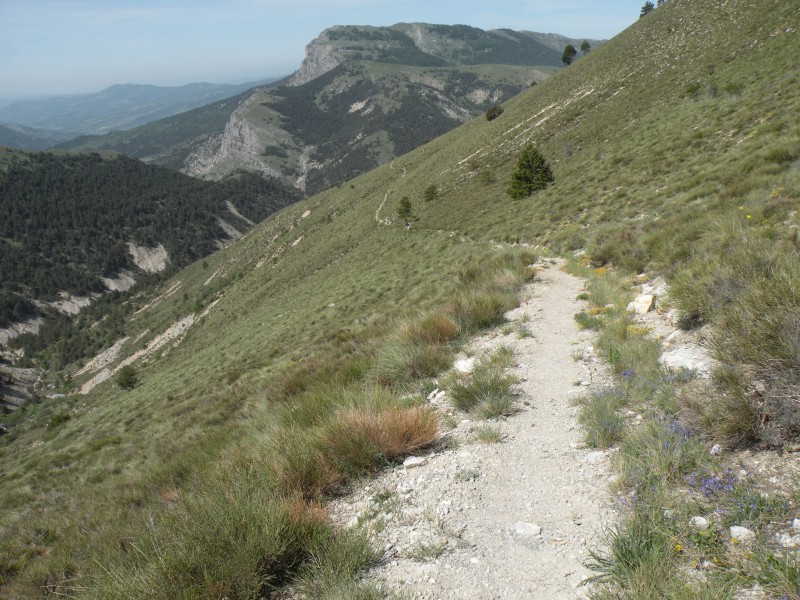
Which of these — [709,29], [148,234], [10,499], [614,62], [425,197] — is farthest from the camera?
[148,234]

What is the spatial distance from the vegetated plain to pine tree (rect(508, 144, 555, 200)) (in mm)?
1200

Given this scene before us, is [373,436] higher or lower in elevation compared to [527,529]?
higher

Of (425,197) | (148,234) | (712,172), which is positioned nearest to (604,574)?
(712,172)

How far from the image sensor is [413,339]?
7.39 metres

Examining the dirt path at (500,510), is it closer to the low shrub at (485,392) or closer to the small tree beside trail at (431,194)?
the low shrub at (485,392)

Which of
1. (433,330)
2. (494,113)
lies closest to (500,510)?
(433,330)

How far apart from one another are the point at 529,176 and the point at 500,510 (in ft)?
105

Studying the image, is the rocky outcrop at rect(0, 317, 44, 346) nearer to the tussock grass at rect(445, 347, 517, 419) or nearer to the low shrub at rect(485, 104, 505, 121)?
the low shrub at rect(485, 104, 505, 121)

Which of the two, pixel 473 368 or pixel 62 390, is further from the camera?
pixel 62 390

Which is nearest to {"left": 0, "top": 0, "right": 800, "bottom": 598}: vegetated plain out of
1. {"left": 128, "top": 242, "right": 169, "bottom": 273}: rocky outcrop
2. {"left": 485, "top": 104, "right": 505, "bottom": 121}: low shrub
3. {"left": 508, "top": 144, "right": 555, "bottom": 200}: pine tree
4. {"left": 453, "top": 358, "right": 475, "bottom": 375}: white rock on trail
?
{"left": 453, "top": 358, "right": 475, "bottom": 375}: white rock on trail

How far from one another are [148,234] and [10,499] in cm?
21885

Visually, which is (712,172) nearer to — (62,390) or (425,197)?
(425,197)

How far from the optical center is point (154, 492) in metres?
6.00

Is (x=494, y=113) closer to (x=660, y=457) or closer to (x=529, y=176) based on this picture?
(x=529, y=176)
